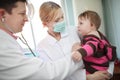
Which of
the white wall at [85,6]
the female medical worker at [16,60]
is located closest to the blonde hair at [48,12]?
the female medical worker at [16,60]

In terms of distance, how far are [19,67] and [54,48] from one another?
21.7 inches

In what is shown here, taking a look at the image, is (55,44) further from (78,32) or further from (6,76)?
(6,76)

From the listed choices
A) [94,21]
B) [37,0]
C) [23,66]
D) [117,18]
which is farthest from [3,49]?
[117,18]

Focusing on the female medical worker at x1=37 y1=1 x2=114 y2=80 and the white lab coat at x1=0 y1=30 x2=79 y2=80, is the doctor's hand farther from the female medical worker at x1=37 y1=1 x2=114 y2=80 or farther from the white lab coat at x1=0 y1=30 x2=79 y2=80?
the white lab coat at x1=0 y1=30 x2=79 y2=80

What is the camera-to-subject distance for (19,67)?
104cm

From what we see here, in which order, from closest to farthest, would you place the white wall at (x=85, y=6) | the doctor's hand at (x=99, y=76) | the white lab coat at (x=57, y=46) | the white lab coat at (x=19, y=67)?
1. the white lab coat at (x=19, y=67)
2. the doctor's hand at (x=99, y=76)
3. the white lab coat at (x=57, y=46)
4. the white wall at (x=85, y=6)

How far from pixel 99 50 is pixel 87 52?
183 millimetres

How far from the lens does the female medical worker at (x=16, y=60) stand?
104 centimetres

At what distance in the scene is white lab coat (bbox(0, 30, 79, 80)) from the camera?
3.38 feet

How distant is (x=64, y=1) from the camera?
312 centimetres

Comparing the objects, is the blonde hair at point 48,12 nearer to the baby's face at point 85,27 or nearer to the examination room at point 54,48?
the examination room at point 54,48

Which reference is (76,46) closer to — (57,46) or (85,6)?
(57,46)

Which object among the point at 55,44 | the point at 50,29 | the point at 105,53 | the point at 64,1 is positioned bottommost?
the point at 105,53

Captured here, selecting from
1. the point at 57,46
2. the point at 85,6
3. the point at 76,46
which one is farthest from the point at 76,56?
the point at 85,6
